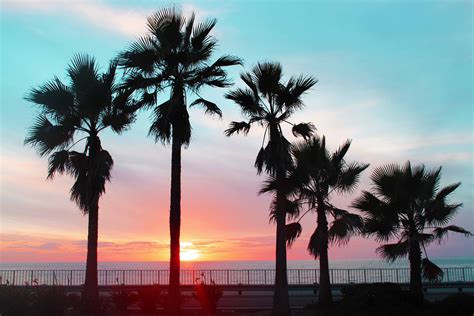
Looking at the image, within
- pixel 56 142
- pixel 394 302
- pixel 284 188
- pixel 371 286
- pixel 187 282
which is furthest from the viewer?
pixel 187 282

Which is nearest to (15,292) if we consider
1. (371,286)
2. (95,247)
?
(95,247)

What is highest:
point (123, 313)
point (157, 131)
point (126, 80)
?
point (126, 80)

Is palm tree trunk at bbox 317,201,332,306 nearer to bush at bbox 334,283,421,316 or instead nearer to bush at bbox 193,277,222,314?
bush at bbox 334,283,421,316

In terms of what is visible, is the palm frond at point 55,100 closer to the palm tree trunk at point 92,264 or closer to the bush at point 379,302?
the palm tree trunk at point 92,264

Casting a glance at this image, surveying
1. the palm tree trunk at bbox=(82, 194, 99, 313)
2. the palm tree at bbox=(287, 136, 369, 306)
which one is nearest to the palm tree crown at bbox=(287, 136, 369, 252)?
the palm tree at bbox=(287, 136, 369, 306)

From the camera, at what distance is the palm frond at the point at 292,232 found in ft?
75.9

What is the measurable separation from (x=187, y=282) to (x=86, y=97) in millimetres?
15440

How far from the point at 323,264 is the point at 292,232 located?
175cm

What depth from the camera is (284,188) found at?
21.7 meters

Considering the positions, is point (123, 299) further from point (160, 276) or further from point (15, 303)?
point (160, 276)

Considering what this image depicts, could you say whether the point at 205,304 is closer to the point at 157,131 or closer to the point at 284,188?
the point at 284,188

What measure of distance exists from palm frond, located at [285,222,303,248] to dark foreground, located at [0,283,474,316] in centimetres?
267

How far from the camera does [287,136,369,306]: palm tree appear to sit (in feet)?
74.0

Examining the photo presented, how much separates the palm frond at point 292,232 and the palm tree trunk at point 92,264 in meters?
7.54
